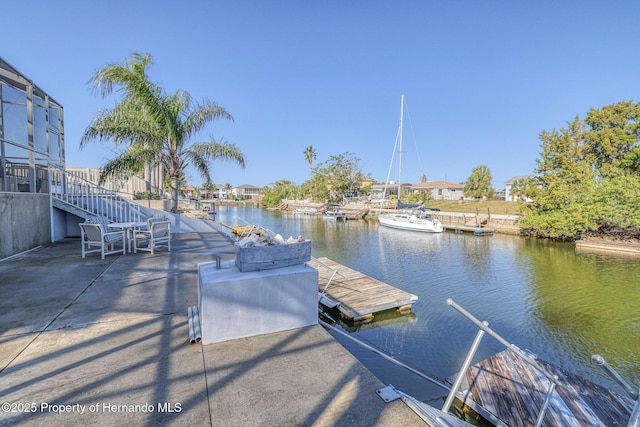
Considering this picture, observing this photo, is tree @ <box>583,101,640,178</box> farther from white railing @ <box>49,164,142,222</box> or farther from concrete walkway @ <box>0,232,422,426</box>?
white railing @ <box>49,164,142,222</box>

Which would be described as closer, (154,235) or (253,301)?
(253,301)

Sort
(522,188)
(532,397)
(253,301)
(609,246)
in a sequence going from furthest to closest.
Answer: (522,188) → (609,246) → (532,397) → (253,301)

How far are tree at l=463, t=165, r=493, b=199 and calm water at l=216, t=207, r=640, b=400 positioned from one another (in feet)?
106

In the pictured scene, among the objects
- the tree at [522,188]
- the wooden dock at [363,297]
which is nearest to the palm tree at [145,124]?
the wooden dock at [363,297]

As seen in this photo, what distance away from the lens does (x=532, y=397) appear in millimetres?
3764

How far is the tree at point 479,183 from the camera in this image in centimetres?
4934

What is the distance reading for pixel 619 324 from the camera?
820cm

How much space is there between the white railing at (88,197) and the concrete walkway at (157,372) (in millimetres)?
5621

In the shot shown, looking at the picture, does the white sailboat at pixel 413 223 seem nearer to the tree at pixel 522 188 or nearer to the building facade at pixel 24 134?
the tree at pixel 522 188

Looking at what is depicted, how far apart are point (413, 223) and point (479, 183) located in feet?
95.3

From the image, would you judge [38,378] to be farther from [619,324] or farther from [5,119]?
[619,324]

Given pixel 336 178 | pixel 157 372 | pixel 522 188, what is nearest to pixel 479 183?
pixel 522 188

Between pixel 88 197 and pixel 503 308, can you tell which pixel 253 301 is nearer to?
pixel 88 197

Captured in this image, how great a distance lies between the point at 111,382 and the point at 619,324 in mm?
11691
